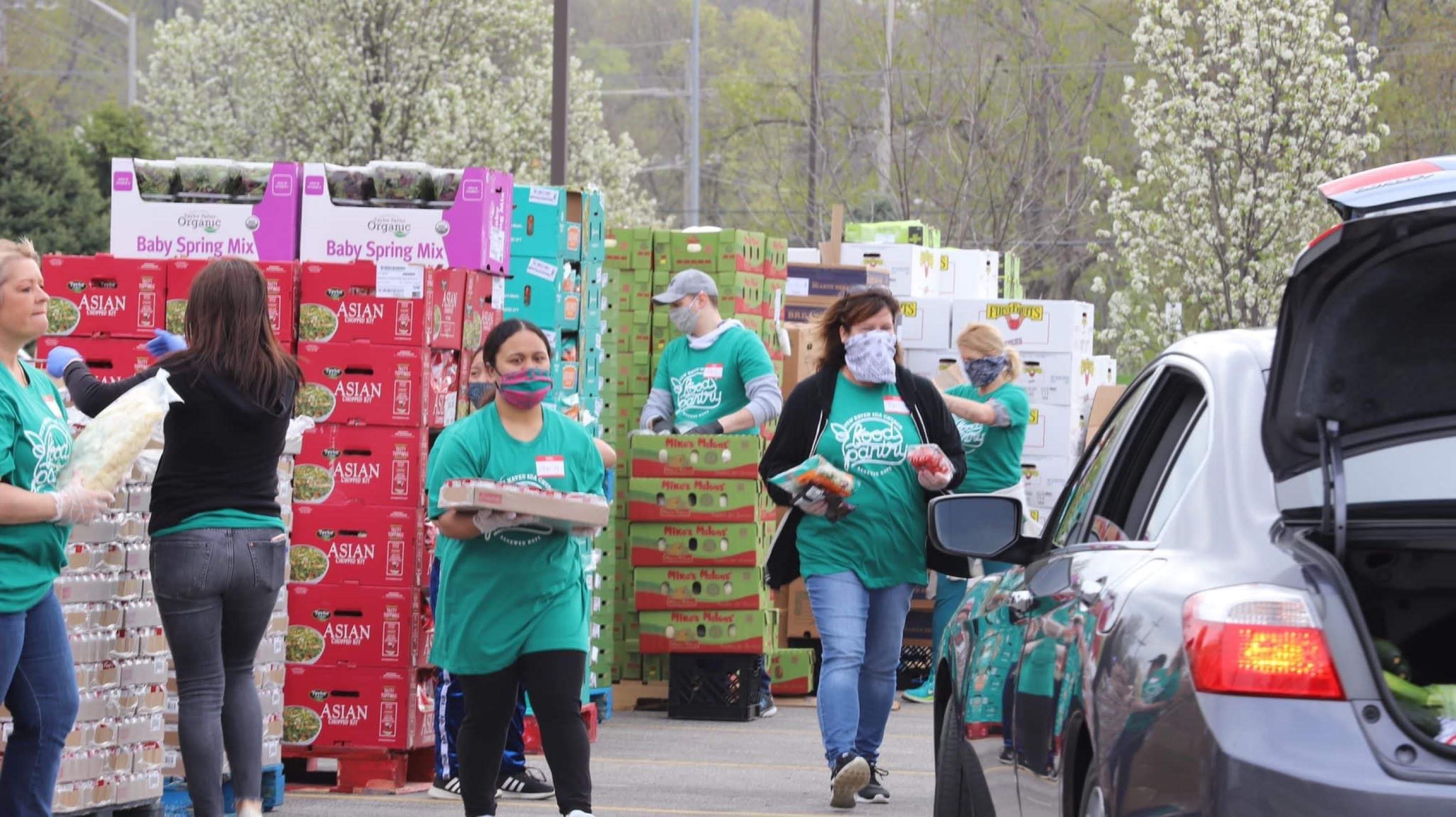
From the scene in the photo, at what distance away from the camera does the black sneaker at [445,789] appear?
8945 millimetres

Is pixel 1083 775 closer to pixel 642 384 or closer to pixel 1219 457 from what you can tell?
pixel 1219 457

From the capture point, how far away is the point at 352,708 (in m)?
8.92

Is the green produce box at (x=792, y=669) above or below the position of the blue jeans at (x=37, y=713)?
below

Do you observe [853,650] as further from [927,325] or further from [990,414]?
[927,325]

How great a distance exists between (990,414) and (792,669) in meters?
2.81

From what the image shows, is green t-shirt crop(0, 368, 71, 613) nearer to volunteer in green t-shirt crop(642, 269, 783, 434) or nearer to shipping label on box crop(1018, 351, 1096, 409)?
volunteer in green t-shirt crop(642, 269, 783, 434)

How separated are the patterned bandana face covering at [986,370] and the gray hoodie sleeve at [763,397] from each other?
1.14 m

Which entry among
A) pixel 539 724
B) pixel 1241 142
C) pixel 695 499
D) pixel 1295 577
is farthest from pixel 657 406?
pixel 1241 142

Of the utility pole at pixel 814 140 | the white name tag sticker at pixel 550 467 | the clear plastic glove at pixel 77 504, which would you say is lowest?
the clear plastic glove at pixel 77 504

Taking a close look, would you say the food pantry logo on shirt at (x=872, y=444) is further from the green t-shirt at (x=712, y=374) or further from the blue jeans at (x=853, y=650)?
the green t-shirt at (x=712, y=374)

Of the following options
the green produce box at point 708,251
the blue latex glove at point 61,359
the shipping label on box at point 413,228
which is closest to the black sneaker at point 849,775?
the shipping label on box at point 413,228

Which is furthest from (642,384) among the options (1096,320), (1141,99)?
(1096,320)

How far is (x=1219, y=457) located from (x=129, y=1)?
285 feet

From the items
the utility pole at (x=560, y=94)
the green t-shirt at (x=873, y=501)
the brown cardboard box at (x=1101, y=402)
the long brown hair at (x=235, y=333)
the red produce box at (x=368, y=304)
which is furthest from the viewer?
the utility pole at (x=560, y=94)
